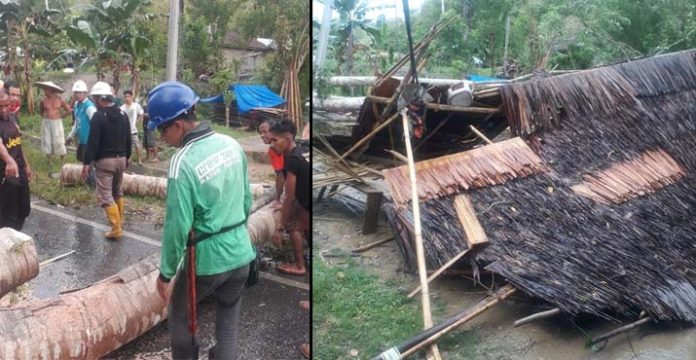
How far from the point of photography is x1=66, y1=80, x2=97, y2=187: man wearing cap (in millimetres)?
3555

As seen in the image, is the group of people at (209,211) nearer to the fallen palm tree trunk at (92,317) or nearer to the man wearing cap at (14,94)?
the fallen palm tree trunk at (92,317)

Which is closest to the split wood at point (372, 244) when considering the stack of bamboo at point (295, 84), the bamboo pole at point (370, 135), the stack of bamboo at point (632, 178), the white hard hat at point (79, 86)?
the bamboo pole at point (370, 135)

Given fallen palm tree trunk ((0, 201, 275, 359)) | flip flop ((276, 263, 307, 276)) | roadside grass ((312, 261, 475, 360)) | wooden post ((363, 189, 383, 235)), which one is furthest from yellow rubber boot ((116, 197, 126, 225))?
wooden post ((363, 189, 383, 235))

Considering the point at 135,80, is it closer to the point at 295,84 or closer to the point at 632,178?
the point at 295,84

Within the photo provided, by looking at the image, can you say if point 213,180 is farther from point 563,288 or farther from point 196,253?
point 563,288

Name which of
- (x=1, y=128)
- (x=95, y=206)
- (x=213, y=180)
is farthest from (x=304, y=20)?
(x=95, y=206)

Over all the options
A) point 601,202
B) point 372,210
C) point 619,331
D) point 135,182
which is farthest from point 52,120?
point 601,202

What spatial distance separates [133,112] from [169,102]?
176 cm

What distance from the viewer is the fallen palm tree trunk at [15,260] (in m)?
2.99

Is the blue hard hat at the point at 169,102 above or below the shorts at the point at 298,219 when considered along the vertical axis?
above

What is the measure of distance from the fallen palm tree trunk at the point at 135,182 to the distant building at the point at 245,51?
126cm

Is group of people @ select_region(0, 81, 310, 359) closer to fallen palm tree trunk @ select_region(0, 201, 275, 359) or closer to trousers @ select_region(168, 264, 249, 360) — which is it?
trousers @ select_region(168, 264, 249, 360)

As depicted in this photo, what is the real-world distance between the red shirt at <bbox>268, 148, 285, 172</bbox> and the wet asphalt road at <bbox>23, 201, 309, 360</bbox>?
0.83 metres

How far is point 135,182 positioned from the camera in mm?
4207
